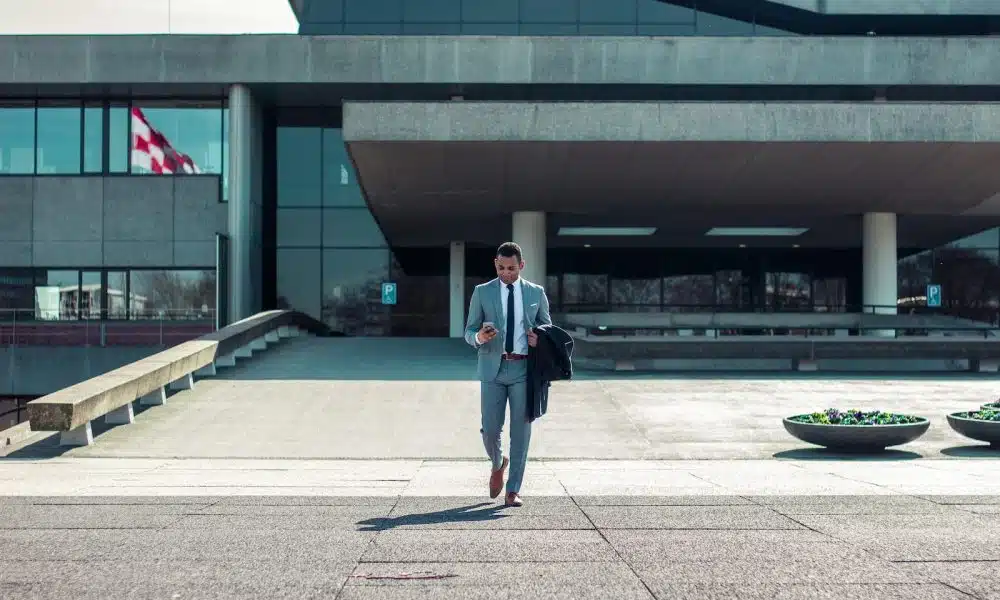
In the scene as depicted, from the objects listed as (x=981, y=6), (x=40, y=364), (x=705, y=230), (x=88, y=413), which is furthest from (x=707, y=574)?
(x=981, y=6)

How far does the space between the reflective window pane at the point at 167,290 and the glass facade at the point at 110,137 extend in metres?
3.49

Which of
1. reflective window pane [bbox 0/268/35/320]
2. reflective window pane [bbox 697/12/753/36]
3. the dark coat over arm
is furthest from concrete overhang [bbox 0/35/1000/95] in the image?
the dark coat over arm

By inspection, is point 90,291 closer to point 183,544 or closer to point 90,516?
point 90,516

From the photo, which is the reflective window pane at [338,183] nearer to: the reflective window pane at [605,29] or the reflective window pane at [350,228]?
the reflective window pane at [350,228]

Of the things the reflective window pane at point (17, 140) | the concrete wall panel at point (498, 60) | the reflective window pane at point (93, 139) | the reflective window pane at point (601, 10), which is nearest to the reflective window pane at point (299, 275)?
the reflective window pane at point (93, 139)

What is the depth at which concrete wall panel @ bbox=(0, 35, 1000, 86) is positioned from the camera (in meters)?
31.0

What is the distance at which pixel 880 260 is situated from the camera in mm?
31203

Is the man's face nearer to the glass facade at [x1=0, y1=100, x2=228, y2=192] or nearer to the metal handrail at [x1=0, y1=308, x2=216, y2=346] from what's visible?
the metal handrail at [x1=0, y1=308, x2=216, y2=346]

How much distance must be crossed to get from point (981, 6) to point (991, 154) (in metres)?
15.3

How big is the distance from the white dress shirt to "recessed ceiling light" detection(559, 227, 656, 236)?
28.1 metres

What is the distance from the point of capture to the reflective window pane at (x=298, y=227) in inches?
1495

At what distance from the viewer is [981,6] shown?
122 ft

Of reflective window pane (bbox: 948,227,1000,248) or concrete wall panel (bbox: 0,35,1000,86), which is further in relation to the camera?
reflective window pane (bbox: 948,227,1000,248)

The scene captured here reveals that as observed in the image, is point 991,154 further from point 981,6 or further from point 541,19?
point 541,19
